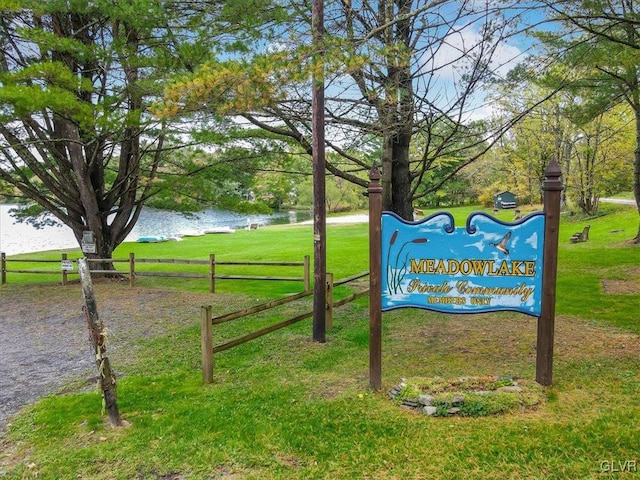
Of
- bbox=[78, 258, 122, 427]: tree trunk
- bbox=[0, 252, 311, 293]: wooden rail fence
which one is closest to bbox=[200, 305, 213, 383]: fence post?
bbox=[78, 258, 122, 427]: tree trunk

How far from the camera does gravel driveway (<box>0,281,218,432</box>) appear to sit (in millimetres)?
5418

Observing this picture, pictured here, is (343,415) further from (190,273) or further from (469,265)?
(190,273)

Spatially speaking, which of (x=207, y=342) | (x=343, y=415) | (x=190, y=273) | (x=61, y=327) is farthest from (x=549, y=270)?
(x=190, y=273)

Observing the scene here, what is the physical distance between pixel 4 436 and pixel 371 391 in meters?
3.40

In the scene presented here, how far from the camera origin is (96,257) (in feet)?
41.9

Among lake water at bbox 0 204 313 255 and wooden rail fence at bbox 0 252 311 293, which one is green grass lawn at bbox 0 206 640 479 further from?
lake water at bbox 0 204 313 255

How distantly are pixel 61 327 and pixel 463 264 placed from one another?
749 centimetres

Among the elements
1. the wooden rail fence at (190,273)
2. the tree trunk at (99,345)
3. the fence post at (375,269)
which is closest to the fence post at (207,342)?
the tree trunk at (99,345)

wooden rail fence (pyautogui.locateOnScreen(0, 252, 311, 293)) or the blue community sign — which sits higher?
the blue community sign

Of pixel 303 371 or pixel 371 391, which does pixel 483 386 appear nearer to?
pixel 371 391

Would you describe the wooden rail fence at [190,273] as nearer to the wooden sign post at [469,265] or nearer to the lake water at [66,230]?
the wooden sign post at [469,265]

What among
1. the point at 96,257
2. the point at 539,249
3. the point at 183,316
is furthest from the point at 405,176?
the point at 96,257

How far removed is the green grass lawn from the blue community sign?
0.86 metres

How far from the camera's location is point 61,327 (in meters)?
8.24
